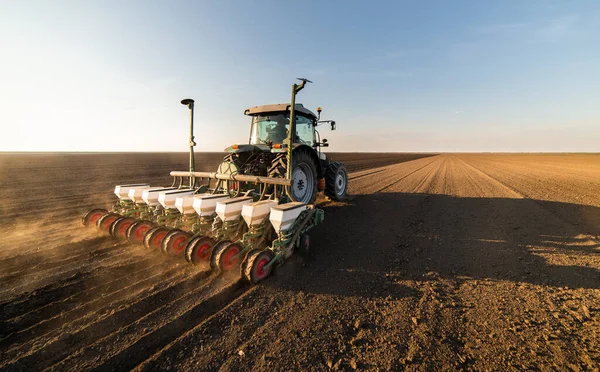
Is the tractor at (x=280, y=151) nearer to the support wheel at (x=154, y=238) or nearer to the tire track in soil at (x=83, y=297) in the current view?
the support wheel at (x=154, y=238)

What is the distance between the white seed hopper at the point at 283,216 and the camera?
11.8 feet

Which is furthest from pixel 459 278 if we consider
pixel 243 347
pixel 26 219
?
pixel 26 219

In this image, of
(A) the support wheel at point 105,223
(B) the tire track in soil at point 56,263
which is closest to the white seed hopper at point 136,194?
(A) the support wheel at point 105,223

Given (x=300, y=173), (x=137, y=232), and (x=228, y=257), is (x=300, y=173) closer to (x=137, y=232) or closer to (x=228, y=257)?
(x=228, y=257)

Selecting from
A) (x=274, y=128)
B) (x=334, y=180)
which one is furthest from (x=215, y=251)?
(x=334, y=180)

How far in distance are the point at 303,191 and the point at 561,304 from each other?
176 inches

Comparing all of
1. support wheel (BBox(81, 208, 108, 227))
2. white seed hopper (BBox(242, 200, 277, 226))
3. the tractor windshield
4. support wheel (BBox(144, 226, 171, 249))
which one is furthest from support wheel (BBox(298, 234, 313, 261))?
support wheel (BBox(81, 208, 108, 227))

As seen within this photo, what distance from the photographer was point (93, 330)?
2494 mm

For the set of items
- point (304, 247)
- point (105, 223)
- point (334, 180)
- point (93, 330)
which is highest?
point (334, 180)

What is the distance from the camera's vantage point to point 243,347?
2316 millimetres

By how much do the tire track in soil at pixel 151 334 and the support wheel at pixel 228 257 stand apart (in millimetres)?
322

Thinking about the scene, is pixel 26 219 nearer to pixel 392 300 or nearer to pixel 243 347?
pixel 243 347

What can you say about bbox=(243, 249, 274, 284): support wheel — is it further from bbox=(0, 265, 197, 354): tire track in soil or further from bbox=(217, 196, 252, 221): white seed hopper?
bbox=(0, 265, 197, 354): tire track in soil

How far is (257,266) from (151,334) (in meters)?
1.31
